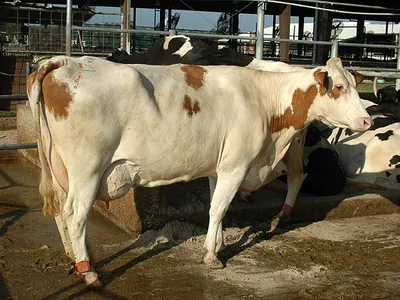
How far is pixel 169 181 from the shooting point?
4762 millimetres

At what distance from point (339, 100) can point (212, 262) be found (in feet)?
5.94

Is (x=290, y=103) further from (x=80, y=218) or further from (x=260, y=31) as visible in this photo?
(x=260, y=31)

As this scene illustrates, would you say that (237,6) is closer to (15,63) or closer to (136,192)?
(15,63)

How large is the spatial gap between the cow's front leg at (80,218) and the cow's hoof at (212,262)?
103cm

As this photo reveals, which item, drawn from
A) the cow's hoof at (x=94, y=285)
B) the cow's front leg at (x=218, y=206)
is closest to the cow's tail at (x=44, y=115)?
the cow's hoof at (x=94, y=285)

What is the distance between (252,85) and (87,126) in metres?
1.74

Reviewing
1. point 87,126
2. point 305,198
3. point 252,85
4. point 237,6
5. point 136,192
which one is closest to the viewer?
point 87,126

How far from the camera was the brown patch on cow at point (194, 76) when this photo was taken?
15.8ft

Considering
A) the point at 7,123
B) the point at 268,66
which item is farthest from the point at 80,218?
the point at 7,123

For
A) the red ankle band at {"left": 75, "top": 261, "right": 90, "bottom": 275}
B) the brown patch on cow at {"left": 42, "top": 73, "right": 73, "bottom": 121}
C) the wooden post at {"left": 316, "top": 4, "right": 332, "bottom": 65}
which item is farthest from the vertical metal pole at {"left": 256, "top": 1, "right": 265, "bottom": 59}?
the wooden post at {"left": 316, "top": 4, "right": 332, "bottom": 65}

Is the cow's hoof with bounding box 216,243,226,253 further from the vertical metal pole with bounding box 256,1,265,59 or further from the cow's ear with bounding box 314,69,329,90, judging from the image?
the vertical metal pole with bounding box 256,1,265,59

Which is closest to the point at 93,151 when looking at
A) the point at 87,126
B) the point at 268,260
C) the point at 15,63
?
the point at 87,126

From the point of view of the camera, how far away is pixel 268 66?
6.34 metres

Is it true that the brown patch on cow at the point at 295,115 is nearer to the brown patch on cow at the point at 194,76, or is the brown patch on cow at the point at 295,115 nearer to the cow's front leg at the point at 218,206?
the cow's front leg at the point at 218,206
